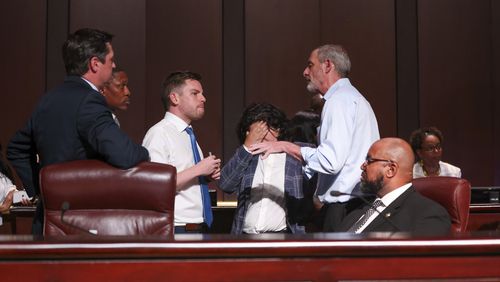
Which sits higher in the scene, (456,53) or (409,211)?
(456,53)

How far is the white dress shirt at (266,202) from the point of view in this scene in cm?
320

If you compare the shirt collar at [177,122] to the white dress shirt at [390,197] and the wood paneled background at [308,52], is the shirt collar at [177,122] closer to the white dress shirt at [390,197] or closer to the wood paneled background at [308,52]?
the white dress shirt at [390,197]

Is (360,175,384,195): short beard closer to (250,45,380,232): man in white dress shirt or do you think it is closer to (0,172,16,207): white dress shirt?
(250,45,380,232): man in white dress shirt

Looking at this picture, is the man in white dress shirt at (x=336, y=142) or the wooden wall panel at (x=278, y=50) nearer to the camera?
the man in white dress shirt at (x=336, y=142)

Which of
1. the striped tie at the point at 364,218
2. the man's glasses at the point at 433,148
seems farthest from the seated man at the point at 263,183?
the man's glasses at the point at 433,148

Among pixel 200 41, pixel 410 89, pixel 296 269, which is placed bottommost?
pixel 296 269

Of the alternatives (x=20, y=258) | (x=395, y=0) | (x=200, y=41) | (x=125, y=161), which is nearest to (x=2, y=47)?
(x=200, y=41)

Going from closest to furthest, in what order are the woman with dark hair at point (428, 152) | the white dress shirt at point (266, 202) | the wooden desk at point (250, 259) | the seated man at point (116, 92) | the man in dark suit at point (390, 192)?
the wooden desk at point (250, 259)
the man in dark suit at point (390, 192)
the white dress shirt at point (266, 202)
the seated man at point (116, 92)
the woman with dark hair at point (428, 152)

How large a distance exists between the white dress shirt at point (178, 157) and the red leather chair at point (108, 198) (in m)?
0.71

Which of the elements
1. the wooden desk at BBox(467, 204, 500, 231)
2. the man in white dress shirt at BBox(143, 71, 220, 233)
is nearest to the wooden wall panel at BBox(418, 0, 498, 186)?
the wooden desk at BBox(467, 204, 500, 231)

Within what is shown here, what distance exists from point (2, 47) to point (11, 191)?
2899 mm

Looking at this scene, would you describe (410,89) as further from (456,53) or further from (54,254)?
(54,254)

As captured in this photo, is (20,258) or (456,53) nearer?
(20,258)

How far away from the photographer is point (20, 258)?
160 centimetres
